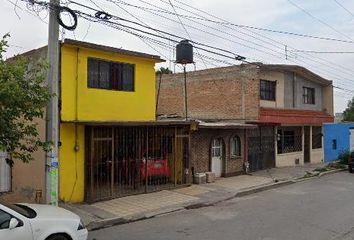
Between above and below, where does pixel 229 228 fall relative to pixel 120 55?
below

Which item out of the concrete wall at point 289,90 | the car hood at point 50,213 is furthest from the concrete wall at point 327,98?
the car hood at point 50,213

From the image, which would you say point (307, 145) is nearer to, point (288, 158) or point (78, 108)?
point (288, 158)

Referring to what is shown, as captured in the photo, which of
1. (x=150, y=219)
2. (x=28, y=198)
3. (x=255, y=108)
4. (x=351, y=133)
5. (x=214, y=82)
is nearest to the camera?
(x=150, y=219)

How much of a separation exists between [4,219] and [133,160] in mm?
8887

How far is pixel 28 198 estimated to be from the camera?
14820 mm

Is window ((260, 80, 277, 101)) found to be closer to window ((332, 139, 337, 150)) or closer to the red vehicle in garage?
the red vehicle in garage

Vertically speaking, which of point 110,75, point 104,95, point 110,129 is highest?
point 110,75

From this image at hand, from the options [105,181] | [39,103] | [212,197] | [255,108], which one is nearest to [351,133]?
[255,108]

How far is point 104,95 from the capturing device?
16281mm

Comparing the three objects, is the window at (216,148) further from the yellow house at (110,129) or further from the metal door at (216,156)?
the yellow house at (110,129)

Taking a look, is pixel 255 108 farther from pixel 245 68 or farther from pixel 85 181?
pixel 85 181

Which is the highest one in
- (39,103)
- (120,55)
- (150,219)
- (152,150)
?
(120,55)

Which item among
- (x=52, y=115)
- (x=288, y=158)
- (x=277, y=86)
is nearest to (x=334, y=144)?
(x=288, y=158)

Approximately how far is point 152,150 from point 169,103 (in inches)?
510
